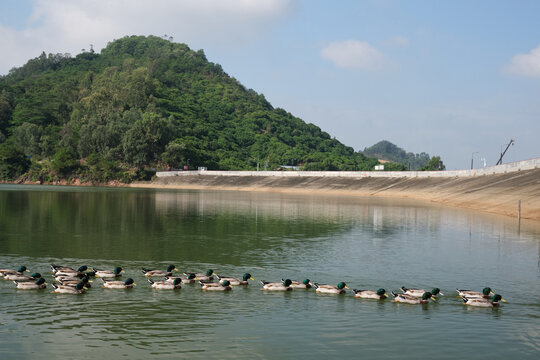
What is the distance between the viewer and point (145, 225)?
176ft

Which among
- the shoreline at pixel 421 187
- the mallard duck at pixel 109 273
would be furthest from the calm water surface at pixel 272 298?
the shoreline at pixel 421 187

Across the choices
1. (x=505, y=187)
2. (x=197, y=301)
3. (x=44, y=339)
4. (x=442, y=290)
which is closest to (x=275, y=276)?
(x=197, y=301)

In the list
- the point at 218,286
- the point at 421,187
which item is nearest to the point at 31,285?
the point at 218,286

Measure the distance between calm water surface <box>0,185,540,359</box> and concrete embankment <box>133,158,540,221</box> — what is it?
2841 centimetres

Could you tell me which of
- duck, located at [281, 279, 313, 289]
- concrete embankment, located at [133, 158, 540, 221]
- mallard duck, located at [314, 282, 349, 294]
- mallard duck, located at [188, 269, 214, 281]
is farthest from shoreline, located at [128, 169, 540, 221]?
mallard duck, located at [188, 269, 214, 281]

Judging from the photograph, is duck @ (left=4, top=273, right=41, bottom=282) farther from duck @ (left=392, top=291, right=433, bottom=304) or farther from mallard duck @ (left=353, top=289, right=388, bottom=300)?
duck @ (left=392, top=291, right=433, bottom=304)

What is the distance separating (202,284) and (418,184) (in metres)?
116

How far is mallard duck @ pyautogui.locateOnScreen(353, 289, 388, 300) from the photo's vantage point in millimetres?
25281

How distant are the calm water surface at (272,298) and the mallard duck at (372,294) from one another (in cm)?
46

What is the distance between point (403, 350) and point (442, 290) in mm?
10048

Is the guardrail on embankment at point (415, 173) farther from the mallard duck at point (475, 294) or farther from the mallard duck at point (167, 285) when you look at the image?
the mallard duck at point (167, 285)

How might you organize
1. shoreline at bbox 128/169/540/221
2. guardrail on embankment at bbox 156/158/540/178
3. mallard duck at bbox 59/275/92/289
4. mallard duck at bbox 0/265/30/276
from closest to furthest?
mallard duck at bbox 59/275/92/289 → mallard duck at bbox 0/265/30/276 → shoreline at bbox 128/169/540/221 → guardrail on embankment at bbox 156/158/540/178

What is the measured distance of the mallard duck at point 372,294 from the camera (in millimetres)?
25281

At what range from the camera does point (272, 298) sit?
2520 cm
